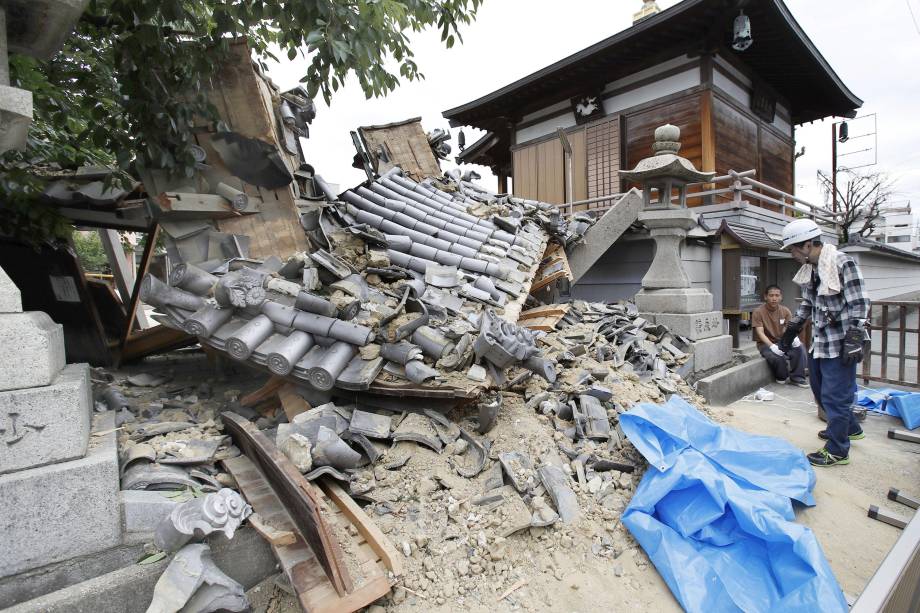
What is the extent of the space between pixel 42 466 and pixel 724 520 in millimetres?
3856

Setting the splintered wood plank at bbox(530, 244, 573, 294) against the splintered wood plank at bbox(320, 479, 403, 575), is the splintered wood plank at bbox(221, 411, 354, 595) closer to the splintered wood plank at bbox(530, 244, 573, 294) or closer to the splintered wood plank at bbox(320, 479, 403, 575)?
the splintered wood plank at bbox(320, 479, 403, 575)

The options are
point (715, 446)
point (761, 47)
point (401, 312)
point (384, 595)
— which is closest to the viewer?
point (384, 595)

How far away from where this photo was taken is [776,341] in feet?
23.5

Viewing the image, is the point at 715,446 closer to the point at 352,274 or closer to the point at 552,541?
the point at 552,541

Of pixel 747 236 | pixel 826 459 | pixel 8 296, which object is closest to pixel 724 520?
pixel 826 459

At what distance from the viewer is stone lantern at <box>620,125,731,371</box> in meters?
6.80

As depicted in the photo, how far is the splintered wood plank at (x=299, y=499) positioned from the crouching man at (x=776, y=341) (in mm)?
7466

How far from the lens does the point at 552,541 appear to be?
9.07ft

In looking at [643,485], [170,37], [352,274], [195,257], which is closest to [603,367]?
[643,485]

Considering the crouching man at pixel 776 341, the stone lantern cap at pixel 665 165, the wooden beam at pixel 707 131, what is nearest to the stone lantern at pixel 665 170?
the stone lantern cap at pixel 665 165

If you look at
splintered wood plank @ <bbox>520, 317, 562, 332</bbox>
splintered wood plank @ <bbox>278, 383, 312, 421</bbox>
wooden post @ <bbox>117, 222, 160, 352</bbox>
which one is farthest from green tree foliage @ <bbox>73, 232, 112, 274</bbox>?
splintered wood plank @ <bbox>278, 383, 312, 421</bbox>

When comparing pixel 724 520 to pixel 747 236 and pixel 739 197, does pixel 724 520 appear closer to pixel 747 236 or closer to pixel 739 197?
pixel 747 236

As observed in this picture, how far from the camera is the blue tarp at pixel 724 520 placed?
96.5 inches

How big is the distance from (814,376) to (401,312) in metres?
4.62
